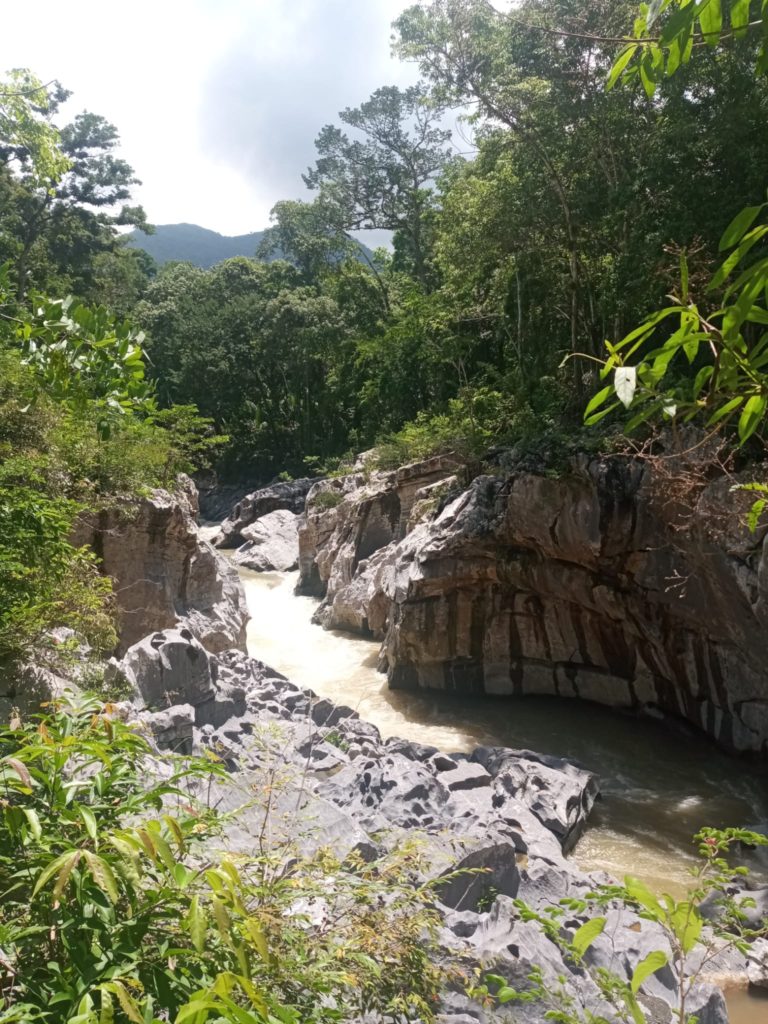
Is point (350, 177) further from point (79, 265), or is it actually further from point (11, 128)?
point (11, 128)

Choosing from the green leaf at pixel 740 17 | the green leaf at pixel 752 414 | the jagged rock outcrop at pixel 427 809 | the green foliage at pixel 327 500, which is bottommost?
the jagged rock outcrop at pixel 427 809

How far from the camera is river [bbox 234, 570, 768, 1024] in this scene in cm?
646

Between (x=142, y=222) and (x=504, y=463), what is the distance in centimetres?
2065

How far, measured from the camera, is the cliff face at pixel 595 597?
7840 millimetres

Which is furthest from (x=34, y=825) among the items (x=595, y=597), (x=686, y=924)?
(x=595, y=597)

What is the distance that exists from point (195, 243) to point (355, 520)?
606 ft

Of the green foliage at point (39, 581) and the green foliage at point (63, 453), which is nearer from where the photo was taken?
the green foliage at point (63, 453)

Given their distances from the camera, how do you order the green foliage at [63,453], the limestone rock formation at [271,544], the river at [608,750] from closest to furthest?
the green foliage at [63,453]
the river at [608,750]
the limestone rock formation at [271,544]

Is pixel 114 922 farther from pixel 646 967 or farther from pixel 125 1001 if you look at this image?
pixel 646 967

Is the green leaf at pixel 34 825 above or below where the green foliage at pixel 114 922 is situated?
above

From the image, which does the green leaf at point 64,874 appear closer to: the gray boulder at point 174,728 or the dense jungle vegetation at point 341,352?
the dense jungle vegetation at point 341,352

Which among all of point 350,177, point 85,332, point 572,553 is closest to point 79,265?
point 350,177

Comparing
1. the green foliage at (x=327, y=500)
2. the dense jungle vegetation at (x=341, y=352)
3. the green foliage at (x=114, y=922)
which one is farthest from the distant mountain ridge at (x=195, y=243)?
the green foliage at (x=114, y=922)

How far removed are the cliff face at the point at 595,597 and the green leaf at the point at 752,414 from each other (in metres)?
6.65
